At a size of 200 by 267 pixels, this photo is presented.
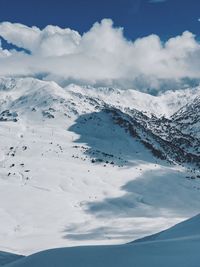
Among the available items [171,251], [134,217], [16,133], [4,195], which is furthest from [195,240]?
[16,133]

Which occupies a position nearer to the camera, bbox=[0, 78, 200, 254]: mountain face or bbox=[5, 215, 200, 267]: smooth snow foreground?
bbox=[5, 215, 200, 267]: smooth snow foreground

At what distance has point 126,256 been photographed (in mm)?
14617

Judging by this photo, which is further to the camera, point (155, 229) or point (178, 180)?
point (178, 180)

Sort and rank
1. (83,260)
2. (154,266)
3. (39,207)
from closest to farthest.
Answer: (154,266) → (83,260) → (39,207)

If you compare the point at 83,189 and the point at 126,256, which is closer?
the point at 126,256

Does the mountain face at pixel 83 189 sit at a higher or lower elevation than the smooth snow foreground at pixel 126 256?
higher

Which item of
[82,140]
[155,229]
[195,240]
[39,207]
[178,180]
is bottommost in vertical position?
[195,240]

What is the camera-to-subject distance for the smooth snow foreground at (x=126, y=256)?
44.2 feet

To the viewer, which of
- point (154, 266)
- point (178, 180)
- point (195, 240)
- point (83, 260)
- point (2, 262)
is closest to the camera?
point (154, 266)

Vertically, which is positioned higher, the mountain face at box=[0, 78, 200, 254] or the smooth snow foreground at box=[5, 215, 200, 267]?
the mountain face at box=[0, 78, 200, 254]

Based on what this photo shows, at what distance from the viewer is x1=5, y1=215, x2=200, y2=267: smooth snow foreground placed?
13.5m

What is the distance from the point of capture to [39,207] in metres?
82.2

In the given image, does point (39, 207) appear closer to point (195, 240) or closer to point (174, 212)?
point (174, 212)

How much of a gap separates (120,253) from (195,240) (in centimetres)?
327
